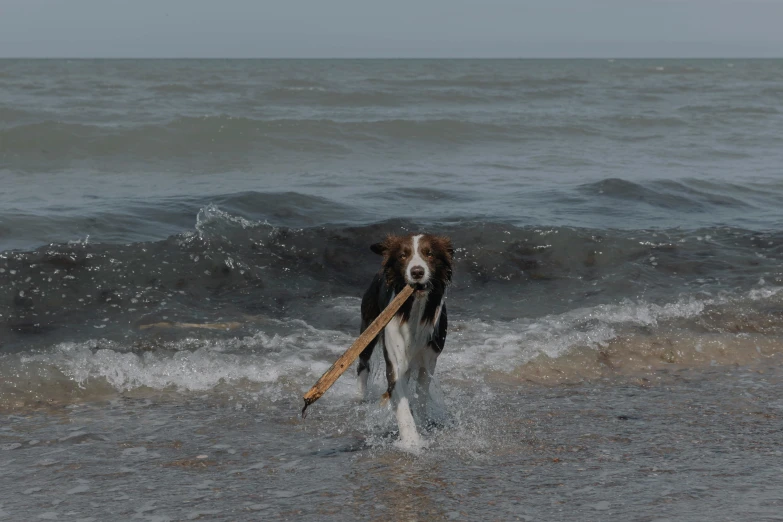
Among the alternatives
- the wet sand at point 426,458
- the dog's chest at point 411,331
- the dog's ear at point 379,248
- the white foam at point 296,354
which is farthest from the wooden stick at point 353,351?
the white foam at point 296,354

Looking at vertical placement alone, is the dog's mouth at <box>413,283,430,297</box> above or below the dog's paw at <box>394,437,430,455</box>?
above

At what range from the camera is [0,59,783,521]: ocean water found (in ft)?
18.5

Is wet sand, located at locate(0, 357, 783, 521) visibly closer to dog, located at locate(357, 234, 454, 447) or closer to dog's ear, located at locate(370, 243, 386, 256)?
dog, located at locate(357, 234, 454, 447)

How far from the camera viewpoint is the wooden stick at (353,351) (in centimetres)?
569

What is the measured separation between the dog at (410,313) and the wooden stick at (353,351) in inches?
5.1

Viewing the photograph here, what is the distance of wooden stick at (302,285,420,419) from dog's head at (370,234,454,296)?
11cm

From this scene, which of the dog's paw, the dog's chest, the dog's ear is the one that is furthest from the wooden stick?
the dog's paw

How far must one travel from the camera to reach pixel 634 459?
5.98 meters

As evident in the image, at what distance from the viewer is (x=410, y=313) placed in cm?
634

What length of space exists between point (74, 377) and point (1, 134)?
14.7 meters

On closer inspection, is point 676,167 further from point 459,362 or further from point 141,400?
point 141,400

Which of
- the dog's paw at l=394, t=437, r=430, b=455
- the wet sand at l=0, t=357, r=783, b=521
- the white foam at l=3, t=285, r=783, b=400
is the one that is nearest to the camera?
the wet sand at l=0, t=357, r=783, b=521

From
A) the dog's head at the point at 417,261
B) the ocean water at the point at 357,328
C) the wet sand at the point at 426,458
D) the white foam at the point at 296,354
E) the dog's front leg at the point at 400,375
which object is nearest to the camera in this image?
the wet sand at the point at 426,458

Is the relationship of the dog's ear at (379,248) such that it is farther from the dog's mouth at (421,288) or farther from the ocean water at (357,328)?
the ocean water at (357,328)
